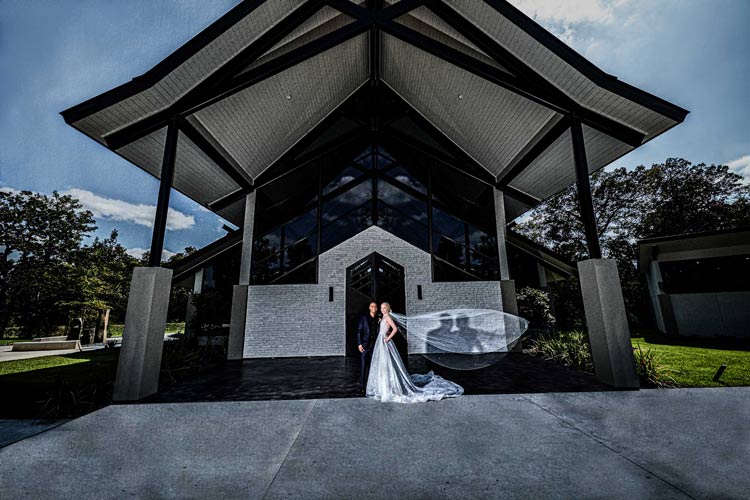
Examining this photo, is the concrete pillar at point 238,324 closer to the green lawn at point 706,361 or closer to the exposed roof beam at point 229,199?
the exposed roof beam at point 229,199

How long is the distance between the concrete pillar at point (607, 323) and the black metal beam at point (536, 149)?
3.04 m

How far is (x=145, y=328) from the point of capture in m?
5.22

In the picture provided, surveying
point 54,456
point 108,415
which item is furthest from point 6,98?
point 54,456

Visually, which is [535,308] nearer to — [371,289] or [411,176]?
[371,289]

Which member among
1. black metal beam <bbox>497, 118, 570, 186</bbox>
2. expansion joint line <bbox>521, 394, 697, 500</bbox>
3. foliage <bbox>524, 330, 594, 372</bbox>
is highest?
black metal beam <bbox>497, 118, 570, 186</bbox>

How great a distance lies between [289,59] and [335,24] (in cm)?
255

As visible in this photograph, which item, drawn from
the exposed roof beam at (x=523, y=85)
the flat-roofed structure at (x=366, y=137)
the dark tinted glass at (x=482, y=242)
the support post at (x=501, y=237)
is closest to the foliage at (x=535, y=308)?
the flat-roofed structure at (x=366, y=137)

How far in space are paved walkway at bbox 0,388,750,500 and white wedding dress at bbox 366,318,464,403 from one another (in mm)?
332

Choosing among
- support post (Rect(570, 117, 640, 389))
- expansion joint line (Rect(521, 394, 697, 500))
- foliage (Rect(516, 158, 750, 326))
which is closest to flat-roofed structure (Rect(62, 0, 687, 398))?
support post (Rect(570, 117, 640, 389))

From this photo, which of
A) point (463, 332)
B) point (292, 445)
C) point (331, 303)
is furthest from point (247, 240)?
point (292, 445)

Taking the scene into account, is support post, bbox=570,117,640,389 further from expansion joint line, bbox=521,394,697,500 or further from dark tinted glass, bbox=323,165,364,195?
dark tinted glass, bbox=323,165,364,195

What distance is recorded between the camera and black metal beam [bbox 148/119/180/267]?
18.5ft

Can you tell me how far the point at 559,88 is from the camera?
6.14m

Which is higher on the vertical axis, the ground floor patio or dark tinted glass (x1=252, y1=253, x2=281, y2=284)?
dark tinted glass (x1=252, y1=253, x2=281, y2=284)
